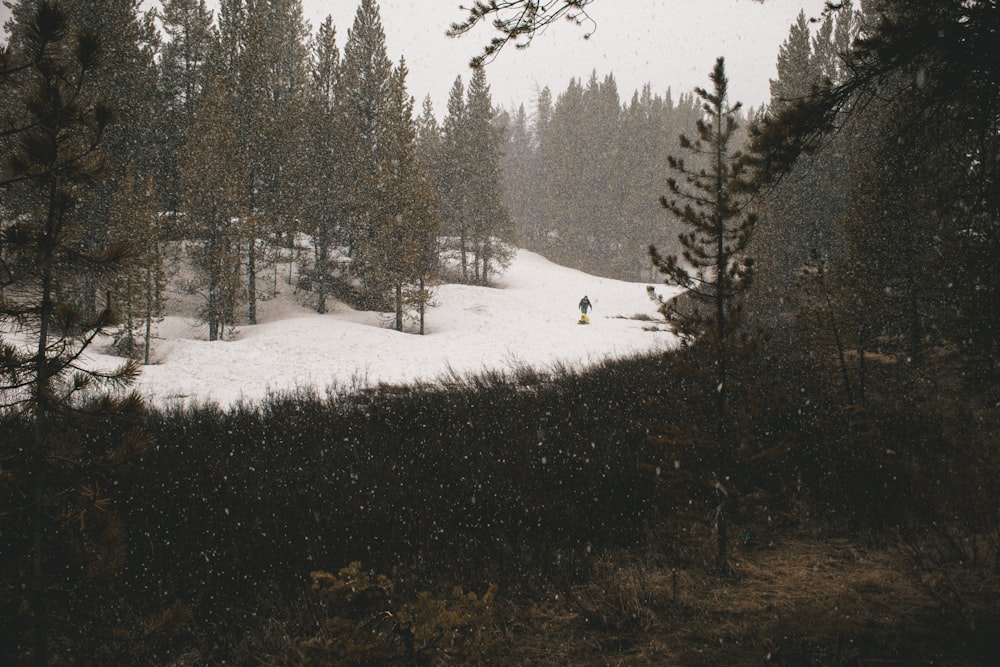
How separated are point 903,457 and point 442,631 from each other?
22.8ft

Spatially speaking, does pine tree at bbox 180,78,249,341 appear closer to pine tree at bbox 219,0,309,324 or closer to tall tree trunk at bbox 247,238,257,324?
pine tree at bbox 219,0,309,324

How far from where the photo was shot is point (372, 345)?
18.4 meters

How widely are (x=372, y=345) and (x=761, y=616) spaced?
16.3m

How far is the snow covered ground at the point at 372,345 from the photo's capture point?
13.4m

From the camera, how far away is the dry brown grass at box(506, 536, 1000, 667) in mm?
3025

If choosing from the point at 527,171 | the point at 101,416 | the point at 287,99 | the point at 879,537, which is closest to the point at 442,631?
the point at 101,416

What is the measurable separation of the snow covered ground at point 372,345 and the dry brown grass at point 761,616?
9016 millimetres

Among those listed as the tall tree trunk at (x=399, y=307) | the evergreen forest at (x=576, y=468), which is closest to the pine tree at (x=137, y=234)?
the evergreen forest at (x=576, y=468)

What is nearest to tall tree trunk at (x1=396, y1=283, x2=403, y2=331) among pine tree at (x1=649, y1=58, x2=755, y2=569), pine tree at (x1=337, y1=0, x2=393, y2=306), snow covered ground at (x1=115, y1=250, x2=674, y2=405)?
snow covered ground at (x1=115, y1=250, x2=674, y2=405)

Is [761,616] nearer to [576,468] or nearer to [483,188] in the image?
[576,468]

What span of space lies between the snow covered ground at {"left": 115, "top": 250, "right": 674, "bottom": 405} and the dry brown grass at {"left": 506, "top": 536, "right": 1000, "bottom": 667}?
9.02m

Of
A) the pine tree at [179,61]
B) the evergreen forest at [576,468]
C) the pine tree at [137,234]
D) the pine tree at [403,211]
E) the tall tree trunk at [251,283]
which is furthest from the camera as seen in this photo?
the pine tree at [179,61]

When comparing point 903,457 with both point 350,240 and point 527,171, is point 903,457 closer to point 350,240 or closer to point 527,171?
point 350,240

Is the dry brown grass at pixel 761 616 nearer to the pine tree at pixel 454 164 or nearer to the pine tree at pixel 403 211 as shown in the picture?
the pine tree at pixel 403 211
